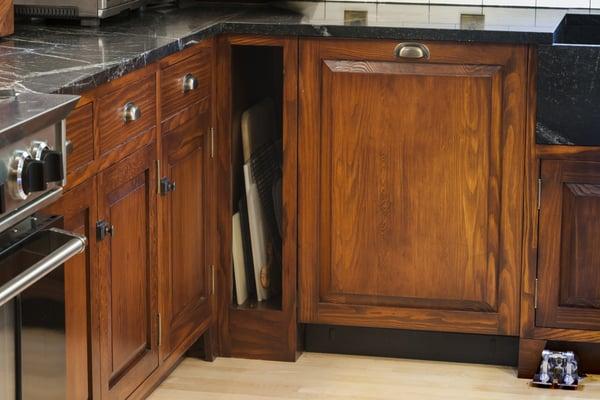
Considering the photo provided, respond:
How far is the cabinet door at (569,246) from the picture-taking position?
10.5ft

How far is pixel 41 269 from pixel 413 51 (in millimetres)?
1451

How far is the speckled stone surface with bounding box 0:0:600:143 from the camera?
2.58 metres

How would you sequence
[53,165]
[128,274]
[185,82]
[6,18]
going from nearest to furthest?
[53,165] → [128,274] → [6,18] → [185,82]

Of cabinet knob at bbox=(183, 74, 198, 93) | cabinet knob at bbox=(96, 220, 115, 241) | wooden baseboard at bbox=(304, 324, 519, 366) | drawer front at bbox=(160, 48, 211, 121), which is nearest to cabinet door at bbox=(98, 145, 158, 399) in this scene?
cabinet knob at bbox=(96, 220, 115, 241)

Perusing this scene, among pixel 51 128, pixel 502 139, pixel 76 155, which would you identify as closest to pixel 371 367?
pixel 502 139

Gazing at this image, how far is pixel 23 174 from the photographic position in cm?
202

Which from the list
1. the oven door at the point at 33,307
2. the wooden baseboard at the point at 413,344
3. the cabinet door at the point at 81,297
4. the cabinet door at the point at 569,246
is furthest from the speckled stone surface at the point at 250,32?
the wooden baseboard at the point at 413,344

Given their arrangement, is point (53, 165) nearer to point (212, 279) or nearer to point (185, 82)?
point (185, 82)

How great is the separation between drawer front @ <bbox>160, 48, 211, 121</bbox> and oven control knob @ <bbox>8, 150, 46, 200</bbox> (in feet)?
2.88

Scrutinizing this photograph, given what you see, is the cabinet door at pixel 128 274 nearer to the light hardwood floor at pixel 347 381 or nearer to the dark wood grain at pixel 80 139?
the dark wood grain at pixel 80 139

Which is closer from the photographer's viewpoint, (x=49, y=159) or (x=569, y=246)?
(x=49, y=159)

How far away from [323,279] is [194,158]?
20.8 inches

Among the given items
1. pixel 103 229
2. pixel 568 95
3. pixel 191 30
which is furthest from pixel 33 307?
pixel 568 95

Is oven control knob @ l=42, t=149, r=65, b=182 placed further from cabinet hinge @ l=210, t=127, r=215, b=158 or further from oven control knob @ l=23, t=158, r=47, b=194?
cabinet hinge @ l=210, t=127, r=215, b=158
